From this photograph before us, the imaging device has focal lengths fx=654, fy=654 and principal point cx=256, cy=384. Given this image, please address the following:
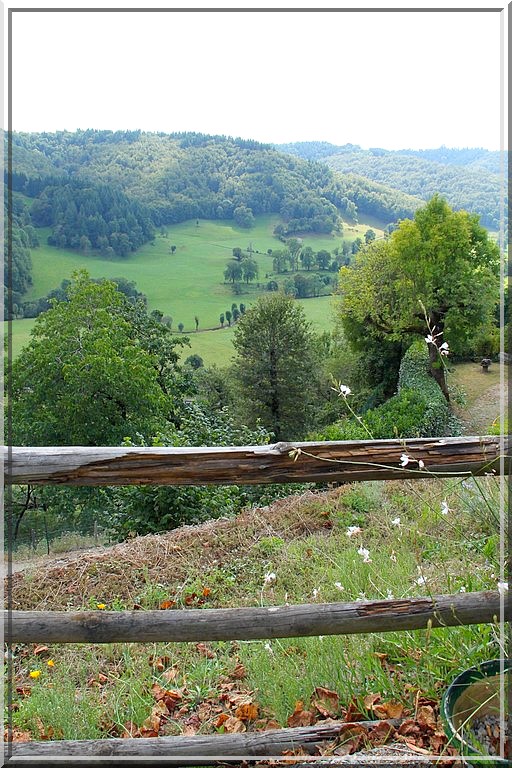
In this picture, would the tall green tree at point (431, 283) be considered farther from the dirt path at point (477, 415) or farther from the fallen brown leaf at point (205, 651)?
the fallen brown leaf at point (205, 651)

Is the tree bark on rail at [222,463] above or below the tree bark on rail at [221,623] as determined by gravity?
above

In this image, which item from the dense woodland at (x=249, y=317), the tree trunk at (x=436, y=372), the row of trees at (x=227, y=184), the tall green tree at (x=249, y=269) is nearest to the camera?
the dense woodland at (x=249, y=317)

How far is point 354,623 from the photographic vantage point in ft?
5.68

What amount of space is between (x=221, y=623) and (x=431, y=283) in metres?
22.3

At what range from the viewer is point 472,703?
1646mm

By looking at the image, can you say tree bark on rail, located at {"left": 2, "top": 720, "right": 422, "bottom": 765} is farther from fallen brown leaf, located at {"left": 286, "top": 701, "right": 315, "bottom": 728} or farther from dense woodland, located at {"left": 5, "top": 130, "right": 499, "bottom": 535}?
dense woodland, located at {"left": 5, "top": 130, "right": 499, "bottom": 535}

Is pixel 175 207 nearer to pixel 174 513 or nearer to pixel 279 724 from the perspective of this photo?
pixel 174 513

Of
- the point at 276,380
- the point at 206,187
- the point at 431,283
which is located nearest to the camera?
the point at 431,283

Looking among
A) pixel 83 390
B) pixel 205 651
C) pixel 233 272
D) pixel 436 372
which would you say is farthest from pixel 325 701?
pixel 233 272

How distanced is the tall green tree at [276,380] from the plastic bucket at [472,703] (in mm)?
23386

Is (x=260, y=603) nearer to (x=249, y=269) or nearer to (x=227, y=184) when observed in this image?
(x=249, y=269)

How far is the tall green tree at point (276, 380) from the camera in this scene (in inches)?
1008

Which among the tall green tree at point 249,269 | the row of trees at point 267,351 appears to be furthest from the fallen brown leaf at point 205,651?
the tall green tree at point 249,269

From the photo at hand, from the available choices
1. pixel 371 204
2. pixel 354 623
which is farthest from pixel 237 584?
pixel 371 204
